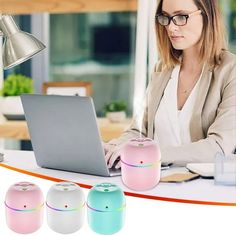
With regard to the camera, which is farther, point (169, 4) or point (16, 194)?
point (169, 4)

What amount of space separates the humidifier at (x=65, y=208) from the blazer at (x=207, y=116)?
0.43 meters

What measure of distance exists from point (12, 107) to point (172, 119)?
1360 millimetres

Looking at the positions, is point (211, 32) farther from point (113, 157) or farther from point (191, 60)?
point (113, 157)

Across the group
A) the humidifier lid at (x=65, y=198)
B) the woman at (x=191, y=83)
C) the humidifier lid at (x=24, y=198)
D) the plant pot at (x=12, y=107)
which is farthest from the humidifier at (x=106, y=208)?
the plant pot at (x=12, y=107)

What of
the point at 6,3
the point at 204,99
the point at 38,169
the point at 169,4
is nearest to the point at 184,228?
the point at 38,169

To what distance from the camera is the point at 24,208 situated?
1461mm

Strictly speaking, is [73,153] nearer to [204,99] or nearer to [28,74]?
[204,99]

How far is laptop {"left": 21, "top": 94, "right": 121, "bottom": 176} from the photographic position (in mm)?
1598

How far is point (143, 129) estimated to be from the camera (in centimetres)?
243

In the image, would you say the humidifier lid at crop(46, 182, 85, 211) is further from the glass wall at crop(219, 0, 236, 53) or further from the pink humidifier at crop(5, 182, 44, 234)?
the glass wall at crop(219, 0, 236, 53)

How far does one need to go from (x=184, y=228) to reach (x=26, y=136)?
1.99 meters

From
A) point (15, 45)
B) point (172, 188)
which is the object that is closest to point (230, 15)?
point (15, 45)

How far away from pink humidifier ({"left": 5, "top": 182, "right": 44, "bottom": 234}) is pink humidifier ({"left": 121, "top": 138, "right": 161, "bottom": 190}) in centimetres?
24

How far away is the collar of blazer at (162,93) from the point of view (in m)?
2.27
